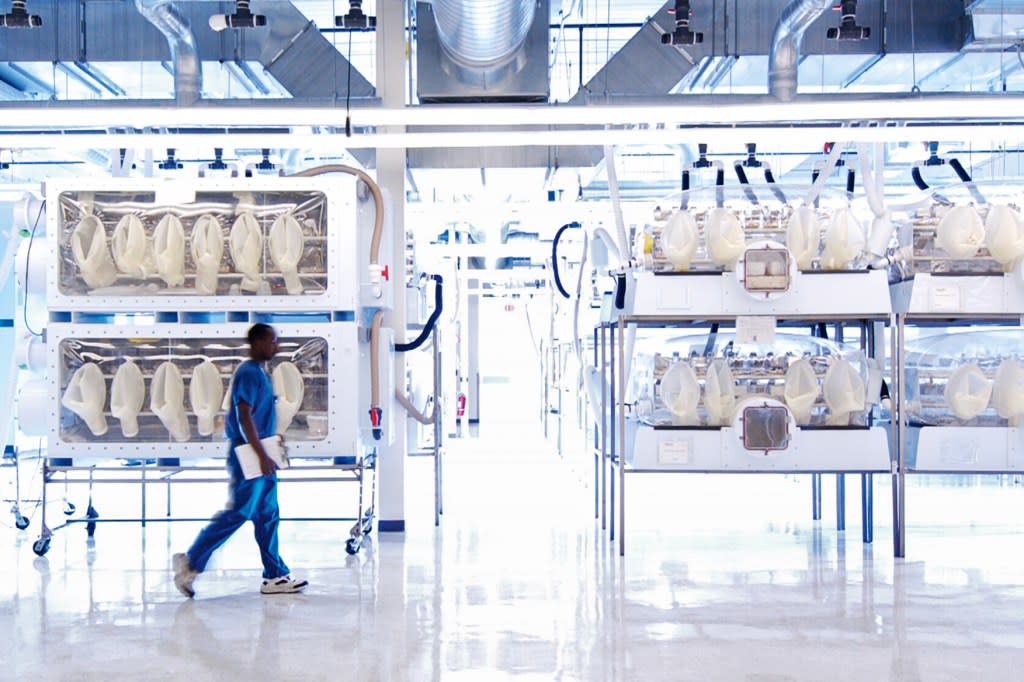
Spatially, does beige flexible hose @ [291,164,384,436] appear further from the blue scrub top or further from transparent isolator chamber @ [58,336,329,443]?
the blue scrub top

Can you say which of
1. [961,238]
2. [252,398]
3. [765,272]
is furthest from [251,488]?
[961,238]

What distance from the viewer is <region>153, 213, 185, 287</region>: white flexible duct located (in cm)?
555

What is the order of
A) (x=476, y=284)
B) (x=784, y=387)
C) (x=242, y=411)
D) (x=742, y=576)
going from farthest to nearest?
(x=476, y=284), (x=784, y=387), (x=742, y=576), (x=242, y=411)

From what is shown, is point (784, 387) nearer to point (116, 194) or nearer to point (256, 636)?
point (256, 636)

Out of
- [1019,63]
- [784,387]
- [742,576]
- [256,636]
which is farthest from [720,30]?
[256,636]

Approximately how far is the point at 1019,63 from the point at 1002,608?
155 inches

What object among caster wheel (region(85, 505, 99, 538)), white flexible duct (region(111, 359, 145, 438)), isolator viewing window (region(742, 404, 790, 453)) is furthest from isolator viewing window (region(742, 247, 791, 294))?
caster wheel (region(85, 505, 99, 538))

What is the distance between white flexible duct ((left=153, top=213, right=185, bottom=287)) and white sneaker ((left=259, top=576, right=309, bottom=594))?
190 centimetres

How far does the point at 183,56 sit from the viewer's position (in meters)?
6.17

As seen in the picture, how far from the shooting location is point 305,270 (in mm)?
5680

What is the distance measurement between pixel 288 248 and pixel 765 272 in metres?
2.64

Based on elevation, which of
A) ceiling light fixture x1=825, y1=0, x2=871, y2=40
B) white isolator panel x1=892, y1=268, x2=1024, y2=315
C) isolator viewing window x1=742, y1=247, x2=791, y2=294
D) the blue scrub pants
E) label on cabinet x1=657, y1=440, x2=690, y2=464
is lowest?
the blue scrub pants

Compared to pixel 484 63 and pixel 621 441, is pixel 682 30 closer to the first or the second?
pixel 484 63

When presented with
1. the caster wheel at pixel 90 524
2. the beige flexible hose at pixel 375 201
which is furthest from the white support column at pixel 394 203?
the caster wheel at pixel 90 524
